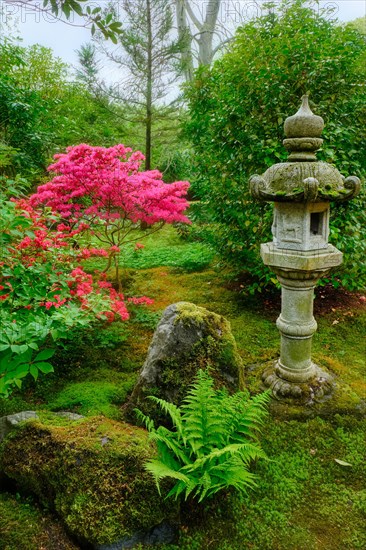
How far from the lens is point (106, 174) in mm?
5207

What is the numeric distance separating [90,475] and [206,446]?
759 mm

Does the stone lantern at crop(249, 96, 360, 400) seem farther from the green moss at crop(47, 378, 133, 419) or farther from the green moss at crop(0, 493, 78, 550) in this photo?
the green moss at crop(0, 493, 78, 550)

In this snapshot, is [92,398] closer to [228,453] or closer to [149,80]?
[228,453]

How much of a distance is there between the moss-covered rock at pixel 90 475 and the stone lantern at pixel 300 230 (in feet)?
5.90

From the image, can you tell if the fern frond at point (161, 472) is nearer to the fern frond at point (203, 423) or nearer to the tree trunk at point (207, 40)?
the fern frond at point (203, 423)

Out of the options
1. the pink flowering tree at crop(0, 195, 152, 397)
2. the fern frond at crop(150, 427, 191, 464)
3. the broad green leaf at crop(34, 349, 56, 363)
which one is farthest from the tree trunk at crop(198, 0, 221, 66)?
the broad green leaf at crop(34, 349, 56, 363)

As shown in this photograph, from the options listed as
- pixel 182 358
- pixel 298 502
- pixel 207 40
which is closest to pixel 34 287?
pixel 182 358

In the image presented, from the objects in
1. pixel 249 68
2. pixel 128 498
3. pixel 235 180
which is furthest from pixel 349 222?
pixel 128 498

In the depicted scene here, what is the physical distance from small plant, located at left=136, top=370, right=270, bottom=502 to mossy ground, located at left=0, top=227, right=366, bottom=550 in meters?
0.22

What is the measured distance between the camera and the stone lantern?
133 inches

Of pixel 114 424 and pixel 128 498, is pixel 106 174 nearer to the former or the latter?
pixel 114 424

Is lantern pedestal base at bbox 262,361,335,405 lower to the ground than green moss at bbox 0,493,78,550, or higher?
higher

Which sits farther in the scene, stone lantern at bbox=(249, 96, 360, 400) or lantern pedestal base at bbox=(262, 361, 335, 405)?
lantern pedestal base at bbox=(262, 361, 335, 405)

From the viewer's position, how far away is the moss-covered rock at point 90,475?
2.25m
